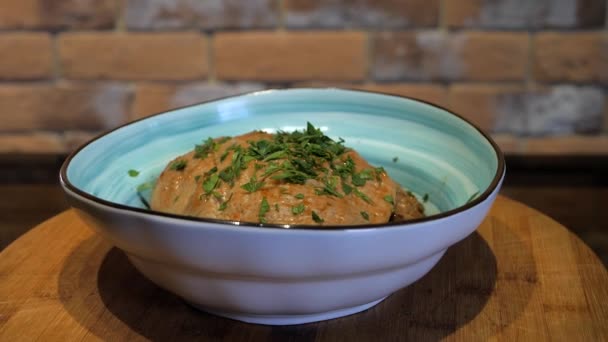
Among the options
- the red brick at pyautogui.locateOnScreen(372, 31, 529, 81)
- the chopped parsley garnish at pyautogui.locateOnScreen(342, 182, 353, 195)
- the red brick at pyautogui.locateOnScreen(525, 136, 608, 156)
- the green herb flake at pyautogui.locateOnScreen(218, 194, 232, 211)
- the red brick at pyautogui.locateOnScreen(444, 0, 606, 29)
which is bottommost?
the red brick at pyautogui.locateOnScreen(525, 136, 608, 156)

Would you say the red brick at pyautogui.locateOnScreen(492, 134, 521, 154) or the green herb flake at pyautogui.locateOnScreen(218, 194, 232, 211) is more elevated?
the green herb flake at pyautogui.locateOnScreen(218, 194, 232, 211)

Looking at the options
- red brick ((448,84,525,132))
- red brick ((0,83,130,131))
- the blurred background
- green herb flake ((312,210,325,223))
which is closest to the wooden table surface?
green herb flake ((312,210,325,223))

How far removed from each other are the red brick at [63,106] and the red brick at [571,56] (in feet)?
3.43

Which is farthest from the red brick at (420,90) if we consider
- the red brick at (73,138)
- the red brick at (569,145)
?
the red brick at (73,138)

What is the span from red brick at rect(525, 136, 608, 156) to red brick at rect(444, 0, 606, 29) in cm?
29

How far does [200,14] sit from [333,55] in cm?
34

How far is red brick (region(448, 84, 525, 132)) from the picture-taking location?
1837 millimetres

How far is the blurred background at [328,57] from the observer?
1.77 metres

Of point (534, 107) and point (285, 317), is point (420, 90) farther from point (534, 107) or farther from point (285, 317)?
point (285, 317)

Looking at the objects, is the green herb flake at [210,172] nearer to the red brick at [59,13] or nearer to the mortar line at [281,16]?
the mortar line at [281,16]

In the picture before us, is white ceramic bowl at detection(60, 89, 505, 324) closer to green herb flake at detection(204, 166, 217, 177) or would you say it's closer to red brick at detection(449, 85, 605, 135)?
green herb flake at detection(204, 166, 217, 177)

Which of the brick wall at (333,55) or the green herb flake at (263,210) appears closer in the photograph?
the green herb flake at (263,210)

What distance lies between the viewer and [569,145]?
6.19 ft

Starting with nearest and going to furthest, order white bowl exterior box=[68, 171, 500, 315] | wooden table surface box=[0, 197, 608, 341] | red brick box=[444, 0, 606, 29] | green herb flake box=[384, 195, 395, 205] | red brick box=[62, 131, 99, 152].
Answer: white bowl exterior box=[68, 171, 500, 315]
wooden table surface box=[0, 197, 608, 341]
green herb flake box=[384, 195, 395, 205]
red brick box=[444, 0, 606, 29]
red brick box=[62, 131, 99, 152]
